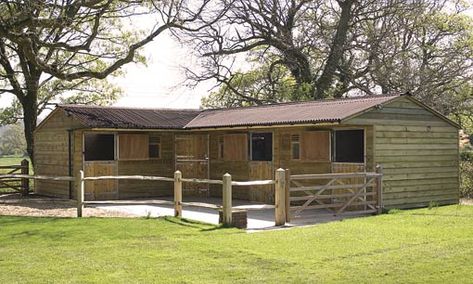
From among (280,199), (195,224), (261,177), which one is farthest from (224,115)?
(195,224)

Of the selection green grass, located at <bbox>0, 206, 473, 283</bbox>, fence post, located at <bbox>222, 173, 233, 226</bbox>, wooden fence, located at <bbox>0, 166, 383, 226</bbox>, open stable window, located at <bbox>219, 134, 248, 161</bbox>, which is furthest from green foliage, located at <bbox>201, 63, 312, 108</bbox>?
green grass, located at <bbox>0, 206, 473, 283</bbox>

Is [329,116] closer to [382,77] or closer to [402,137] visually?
[402,137]

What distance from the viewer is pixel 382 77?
1111 inches

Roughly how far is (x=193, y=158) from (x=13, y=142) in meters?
47.3

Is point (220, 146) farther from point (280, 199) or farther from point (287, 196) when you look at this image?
point (280, 199)

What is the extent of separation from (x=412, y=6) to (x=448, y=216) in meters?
17.0

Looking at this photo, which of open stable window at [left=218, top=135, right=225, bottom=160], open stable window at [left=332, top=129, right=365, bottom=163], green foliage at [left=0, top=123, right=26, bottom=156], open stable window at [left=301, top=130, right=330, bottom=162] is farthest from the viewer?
green foliage at [left=0, top=123, right=26, bottom=156]

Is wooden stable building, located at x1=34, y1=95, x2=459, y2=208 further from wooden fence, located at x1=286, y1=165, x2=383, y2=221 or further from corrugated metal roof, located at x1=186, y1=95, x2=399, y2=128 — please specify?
wooden fence, located at x1=286, y1=165, x2=383, y2=221

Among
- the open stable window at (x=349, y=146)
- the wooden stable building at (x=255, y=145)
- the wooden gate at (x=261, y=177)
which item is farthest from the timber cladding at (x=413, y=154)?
the wooden gate at (x=261, y=177)

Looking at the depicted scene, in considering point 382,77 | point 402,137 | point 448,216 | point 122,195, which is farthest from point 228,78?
point 448,216

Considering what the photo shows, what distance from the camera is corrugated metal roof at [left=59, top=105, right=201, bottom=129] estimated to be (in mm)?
19355

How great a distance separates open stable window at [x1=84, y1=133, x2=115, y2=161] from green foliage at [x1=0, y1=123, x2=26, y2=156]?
41.1 m

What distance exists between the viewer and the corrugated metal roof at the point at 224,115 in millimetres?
15969

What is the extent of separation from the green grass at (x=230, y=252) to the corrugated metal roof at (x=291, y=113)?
342cm
